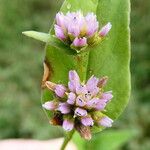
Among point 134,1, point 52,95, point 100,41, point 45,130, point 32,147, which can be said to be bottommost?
point 45,130

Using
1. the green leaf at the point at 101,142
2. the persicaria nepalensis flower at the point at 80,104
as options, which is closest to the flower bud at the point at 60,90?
the persicaria nepalensis flower at the point at 80,104

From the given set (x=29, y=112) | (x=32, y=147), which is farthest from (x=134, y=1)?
(x=32, y=147)

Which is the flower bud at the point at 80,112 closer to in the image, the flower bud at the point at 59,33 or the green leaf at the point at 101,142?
the flower bud at the point at 59,33

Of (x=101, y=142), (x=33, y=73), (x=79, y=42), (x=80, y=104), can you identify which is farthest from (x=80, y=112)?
(x=33, y=73)

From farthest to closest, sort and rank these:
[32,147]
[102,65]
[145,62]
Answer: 1. [145,62]
2. [32,147]
3. [102,65]

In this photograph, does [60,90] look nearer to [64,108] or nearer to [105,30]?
[64,108]

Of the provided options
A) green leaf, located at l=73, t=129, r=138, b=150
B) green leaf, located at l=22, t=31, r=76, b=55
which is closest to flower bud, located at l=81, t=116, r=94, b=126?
green leaf, located at l=22, t=31, r=76, b=55

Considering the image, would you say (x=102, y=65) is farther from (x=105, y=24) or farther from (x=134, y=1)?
(x=134, y=1)
